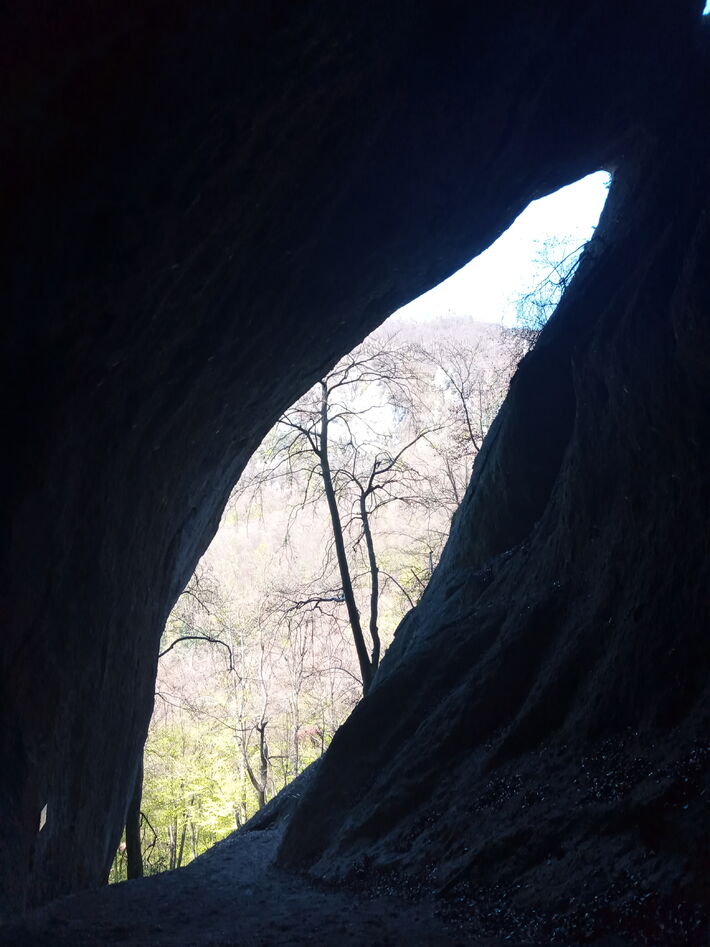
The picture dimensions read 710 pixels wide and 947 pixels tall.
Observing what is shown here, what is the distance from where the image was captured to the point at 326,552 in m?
16.9

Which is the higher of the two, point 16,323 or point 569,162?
point 569,162

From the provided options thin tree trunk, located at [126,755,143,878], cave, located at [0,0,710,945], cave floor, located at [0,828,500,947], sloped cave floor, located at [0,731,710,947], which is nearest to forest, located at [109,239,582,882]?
thin tree trunk, located at [126,755,143,878]

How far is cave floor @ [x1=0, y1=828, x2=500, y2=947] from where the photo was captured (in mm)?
4867

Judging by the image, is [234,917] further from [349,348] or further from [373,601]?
[373,601]

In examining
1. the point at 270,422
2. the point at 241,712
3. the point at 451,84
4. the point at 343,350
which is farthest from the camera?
the point at 241,712

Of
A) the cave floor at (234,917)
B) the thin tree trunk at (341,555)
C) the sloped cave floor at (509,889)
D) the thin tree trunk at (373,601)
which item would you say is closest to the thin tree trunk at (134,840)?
the thin tree trunk at (341,555)

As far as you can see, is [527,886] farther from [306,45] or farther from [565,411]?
[565,411]

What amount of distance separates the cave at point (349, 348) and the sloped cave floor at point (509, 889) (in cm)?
3

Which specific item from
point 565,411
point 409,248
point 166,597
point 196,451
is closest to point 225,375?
point 196,451

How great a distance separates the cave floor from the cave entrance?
652 centimetres

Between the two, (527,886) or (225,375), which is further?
(225,375)

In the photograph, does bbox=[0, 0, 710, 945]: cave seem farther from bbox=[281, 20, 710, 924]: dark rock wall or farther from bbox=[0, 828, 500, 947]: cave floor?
bbox=[0, 828, 500, 947]: cave floor

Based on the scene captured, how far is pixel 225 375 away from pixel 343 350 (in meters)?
3.19

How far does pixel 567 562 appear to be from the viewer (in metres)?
8.26
